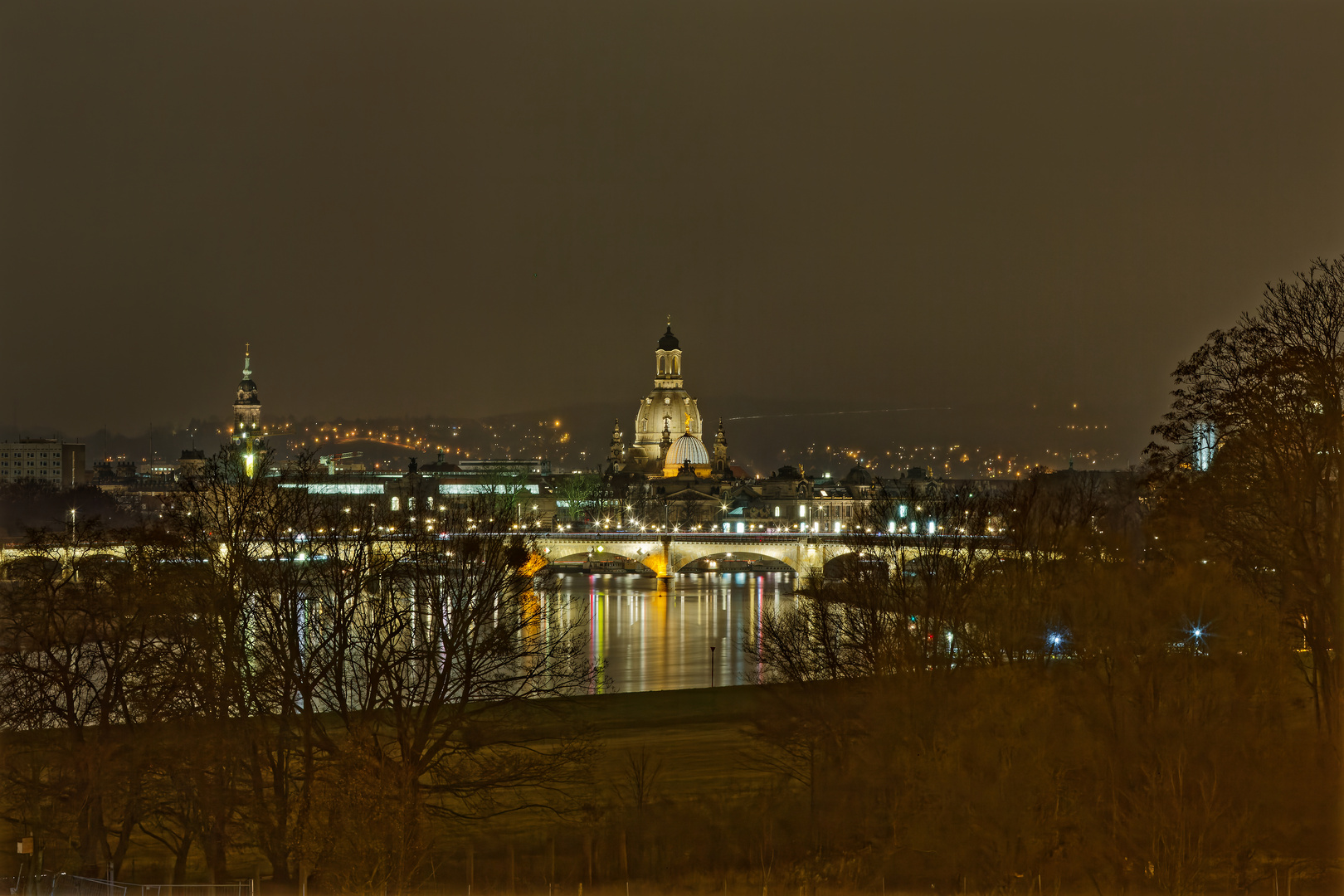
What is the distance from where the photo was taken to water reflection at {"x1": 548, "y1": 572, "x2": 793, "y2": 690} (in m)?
40.4

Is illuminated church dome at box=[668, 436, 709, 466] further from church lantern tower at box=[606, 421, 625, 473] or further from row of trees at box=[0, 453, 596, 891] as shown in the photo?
row of trees at box=[0, 453, 596, 891]

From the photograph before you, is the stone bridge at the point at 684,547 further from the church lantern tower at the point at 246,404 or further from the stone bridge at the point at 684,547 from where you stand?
the church lantern tower at the point at 246,404

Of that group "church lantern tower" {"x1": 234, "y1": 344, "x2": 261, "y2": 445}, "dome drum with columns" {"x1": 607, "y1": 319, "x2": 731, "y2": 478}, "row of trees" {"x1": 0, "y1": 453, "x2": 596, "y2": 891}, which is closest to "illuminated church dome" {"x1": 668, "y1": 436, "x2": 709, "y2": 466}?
"dome drum with columns" {"x1": 607, "y1": 319, "x2": 731, "y2": 478}

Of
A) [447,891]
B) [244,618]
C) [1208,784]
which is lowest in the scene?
[447,891]

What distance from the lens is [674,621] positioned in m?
55.7

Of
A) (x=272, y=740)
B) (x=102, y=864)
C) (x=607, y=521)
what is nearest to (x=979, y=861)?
(x=272, y=740)

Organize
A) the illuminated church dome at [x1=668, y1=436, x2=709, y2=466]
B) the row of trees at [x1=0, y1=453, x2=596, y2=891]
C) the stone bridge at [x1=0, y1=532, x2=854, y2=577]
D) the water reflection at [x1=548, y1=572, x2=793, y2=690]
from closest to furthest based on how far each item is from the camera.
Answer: the row of trees at [x1=0, y1=453, x2=596, y2=891] < the water reflection at [x1=548, y1=572, x2=793, y2=690] < the stone bridge at [x1=0, y1=532, x2=854, y2=577] < the illuminated church dome at [x1=668, y1=436, x2=709, y2=466]

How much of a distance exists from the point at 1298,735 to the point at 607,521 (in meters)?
96.5

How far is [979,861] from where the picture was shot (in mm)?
17641

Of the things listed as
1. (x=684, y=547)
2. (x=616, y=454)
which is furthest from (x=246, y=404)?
(x=684, y=547)

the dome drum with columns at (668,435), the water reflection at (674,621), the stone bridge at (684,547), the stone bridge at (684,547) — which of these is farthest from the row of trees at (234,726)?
the dome drum with columns at (668,435)

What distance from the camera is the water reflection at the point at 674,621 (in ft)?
133

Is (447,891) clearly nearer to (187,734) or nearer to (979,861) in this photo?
(187,734)

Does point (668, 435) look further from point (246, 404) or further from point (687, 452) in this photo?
point (246, 404)
